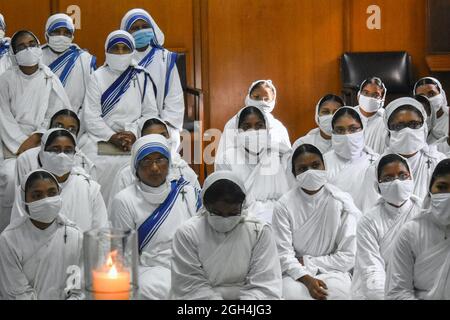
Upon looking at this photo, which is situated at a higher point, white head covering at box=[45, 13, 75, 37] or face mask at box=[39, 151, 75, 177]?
white head covering at box=[45, 13, 75, 37]

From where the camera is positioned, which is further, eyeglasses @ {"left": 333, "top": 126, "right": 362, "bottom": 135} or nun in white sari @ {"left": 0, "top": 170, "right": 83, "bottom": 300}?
eyeglasses @ {"left": 333, "top": 126, "right": 362, "bottom": 135}

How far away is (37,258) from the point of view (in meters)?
3.94

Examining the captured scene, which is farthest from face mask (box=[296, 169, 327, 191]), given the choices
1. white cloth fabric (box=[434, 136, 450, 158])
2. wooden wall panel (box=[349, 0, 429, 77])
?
wooden wall panel (box=[349, 0, 429, 77])

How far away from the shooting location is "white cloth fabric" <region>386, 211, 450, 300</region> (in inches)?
135

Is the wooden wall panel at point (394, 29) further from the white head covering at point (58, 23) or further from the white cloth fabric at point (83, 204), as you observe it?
the white cloth fabric at point (83, 204)

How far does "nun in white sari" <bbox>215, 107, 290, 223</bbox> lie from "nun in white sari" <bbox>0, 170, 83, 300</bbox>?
150 centimetres

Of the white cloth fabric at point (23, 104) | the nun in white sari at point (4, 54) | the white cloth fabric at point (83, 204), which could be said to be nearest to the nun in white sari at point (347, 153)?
the white cloth fabric at point (83, 204)

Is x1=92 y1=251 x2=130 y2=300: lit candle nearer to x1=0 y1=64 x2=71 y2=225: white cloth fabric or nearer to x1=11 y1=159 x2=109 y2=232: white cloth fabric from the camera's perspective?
x1=11 y1=159 x2=109 y2=232: white cloth fabric

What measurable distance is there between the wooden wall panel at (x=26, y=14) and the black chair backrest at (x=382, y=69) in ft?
9.13

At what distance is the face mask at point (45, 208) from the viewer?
3945 millimetres

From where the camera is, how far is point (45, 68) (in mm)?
5758

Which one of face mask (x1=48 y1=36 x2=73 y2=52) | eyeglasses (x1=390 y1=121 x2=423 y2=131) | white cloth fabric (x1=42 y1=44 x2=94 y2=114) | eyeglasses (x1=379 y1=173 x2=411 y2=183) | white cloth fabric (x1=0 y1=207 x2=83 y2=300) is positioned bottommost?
white cloth fabric (x1=0 y1=207 x2=83 y2=300)

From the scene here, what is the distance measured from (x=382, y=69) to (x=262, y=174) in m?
2.66

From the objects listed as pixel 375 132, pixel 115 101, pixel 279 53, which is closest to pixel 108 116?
pixel 115 101
